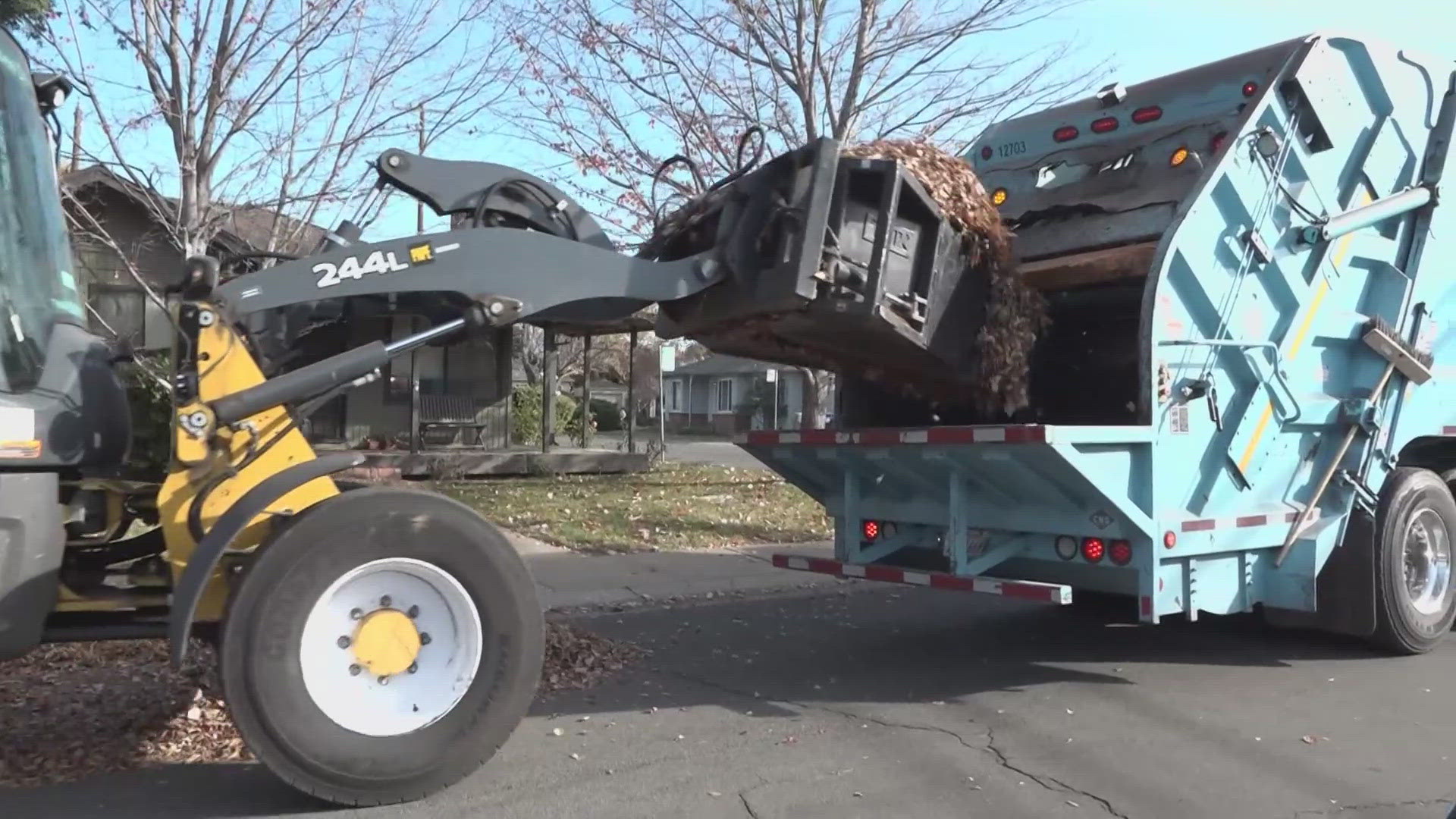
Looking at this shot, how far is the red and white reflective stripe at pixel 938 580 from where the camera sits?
5.76 metres

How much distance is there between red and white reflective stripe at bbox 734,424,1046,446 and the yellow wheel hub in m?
2.76

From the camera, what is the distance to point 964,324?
19.7ft

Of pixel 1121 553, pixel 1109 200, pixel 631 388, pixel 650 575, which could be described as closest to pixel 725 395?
A: pixel 631 388

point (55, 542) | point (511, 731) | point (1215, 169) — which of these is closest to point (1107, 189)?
point (1215, 169)

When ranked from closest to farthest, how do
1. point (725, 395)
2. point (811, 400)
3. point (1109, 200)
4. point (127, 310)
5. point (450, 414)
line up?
point (1109, 200), point (811, 400), point (127, 310), point (450, 414), point (725, 395)

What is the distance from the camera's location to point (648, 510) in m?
14.1

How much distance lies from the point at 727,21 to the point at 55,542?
11750mm

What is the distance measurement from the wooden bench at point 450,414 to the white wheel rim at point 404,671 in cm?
1595

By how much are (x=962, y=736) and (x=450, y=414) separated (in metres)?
16.7

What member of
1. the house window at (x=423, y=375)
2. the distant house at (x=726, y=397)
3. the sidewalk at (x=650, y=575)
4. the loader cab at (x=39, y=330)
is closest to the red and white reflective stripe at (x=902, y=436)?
the sidewalk at (x=650, y=575)

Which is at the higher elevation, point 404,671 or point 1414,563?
point 1414,563

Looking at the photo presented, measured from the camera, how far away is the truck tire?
6.96 metres

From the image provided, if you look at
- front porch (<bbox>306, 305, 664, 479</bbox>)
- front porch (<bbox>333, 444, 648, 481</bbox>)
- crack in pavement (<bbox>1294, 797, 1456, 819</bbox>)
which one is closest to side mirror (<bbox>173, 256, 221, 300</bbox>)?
crack in pavement (<bbox>1294, 797, 1456, 819</bbox>)

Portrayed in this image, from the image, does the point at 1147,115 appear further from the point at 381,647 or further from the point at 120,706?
the point at 120,706
